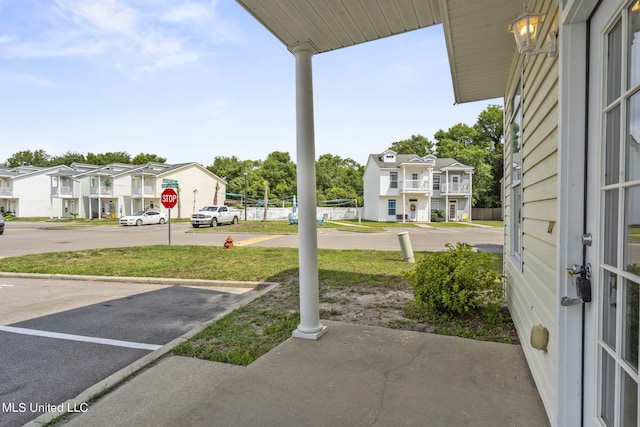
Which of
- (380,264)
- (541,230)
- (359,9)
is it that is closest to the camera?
(541,230)

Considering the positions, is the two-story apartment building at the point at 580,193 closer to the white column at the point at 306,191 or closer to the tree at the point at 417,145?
the white column at the point at 306,191

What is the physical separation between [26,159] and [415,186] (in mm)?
83239

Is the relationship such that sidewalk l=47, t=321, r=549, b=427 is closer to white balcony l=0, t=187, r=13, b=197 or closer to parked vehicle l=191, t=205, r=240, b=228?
parked vehicle l=191, t=205, r=240, b=228

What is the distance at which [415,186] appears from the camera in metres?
31.1

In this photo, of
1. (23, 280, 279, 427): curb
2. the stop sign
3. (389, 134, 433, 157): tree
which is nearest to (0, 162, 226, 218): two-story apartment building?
the stop sign

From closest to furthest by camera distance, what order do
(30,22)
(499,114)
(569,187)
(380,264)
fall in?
1. (569,187)
2. (30,22)
3. (380,264)
4. (499,114)

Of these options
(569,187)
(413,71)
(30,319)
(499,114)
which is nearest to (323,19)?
(569,187)

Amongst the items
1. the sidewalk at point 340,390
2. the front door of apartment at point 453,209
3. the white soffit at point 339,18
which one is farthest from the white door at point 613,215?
the front door of apartment at point 453,209

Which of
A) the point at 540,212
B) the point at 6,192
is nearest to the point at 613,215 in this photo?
the point at 540,212

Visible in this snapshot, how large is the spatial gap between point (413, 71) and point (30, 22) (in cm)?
870

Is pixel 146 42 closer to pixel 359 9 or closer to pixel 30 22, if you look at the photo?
pixel 30 22

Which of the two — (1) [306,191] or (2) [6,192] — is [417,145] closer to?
(1) [306,191]

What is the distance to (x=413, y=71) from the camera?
27.5 ft

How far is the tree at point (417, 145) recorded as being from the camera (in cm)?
5025
